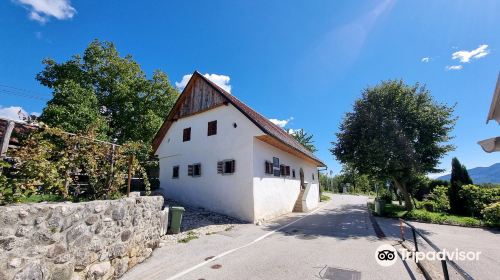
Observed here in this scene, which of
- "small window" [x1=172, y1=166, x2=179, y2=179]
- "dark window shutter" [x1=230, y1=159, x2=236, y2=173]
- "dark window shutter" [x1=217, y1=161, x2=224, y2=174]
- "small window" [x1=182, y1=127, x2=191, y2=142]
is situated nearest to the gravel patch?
"small window" [x1=172, y1=166, x2=179, y2=179]

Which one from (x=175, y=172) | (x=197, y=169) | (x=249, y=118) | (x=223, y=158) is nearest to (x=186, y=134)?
(x=175, y=172)

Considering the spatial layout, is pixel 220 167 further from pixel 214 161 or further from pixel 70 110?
pixel 70 110

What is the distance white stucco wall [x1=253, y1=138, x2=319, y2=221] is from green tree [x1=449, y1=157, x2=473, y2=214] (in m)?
10.9

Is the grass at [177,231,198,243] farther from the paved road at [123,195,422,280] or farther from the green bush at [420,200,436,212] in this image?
the green bush at [420,200,436,212]

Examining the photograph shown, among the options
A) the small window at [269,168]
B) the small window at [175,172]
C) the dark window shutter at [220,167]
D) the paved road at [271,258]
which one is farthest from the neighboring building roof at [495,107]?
the small window at [175,172]

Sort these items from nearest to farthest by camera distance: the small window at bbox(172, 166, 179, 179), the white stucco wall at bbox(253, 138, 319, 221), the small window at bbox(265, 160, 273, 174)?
the white stucco wall at bbox(253, 138, 319, 221), the small window at bbox(265, 160, 273, 174), the small window at bbox(172, 166, 179, 179)

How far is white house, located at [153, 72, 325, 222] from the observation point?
1429 cm

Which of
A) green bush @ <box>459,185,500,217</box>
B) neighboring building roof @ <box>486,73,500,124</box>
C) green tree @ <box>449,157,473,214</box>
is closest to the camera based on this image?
neighboring building roof @ <box>486,73,500,124</box>

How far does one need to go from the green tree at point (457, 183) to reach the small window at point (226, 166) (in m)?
15.9

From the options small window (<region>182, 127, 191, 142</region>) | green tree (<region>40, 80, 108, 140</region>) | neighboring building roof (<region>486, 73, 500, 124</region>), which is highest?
green tree (<region>40, 80, 108, 140</region>)

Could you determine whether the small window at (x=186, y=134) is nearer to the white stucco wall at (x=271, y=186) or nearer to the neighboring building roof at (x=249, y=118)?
the neighboring building roof at (x=249, y=118)

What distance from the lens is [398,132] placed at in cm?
1630

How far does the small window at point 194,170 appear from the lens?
16.5 metres

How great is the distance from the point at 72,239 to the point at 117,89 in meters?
20.5
